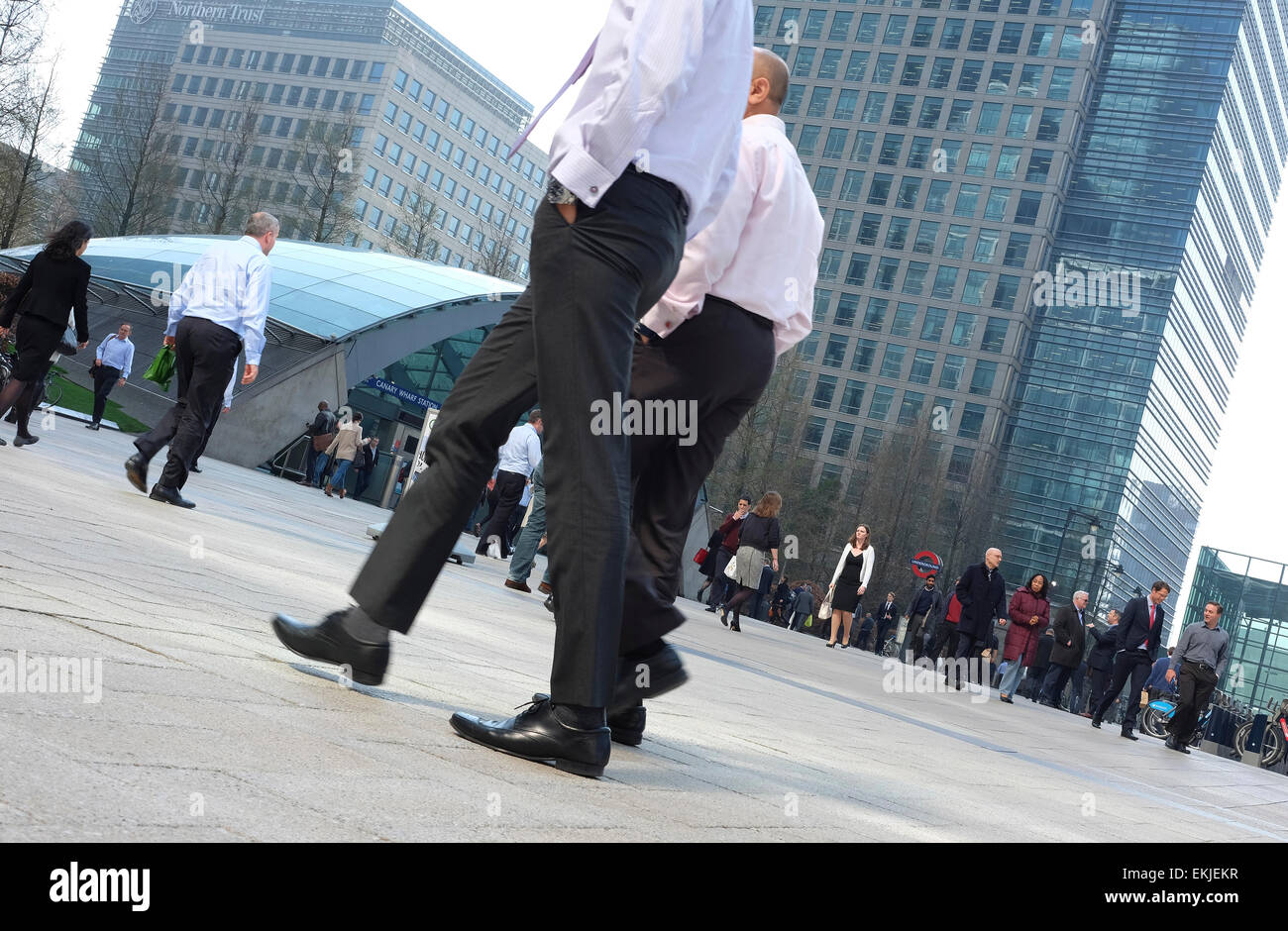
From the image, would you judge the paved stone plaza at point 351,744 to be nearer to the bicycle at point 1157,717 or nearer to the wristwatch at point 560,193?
the wristwatch at point 560,193

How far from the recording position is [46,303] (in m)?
10.2

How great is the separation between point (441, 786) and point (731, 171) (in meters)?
1.82

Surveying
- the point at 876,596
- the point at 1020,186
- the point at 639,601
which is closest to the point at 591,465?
the point at 639,601

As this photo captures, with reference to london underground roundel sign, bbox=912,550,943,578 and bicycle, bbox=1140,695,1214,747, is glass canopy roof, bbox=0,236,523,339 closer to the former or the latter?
london underground roundel sign, bbox=912,550,943,578

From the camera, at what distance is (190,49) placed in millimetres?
121625

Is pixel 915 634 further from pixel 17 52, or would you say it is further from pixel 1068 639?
pixel 17 52

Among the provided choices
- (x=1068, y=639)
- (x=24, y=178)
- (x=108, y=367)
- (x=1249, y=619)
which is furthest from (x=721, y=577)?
(x=1249, y=619)

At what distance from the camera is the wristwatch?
2930 millimetres

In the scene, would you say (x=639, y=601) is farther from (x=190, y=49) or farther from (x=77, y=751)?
(x=190, y=49)

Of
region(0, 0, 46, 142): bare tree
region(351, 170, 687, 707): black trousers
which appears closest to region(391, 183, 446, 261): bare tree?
region(0, 0, 46, 142): bare tree

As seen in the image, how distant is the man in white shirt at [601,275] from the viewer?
2.93m

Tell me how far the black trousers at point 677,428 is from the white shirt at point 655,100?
2.33 ft

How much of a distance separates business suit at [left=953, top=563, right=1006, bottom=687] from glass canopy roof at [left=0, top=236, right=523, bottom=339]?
66.4ft

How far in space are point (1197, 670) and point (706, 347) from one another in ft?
48.9
